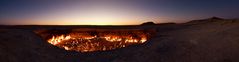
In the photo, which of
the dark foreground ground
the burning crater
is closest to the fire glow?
the burning crater

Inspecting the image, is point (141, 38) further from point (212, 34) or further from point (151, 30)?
point (212, 34)

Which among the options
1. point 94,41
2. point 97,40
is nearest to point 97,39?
point 97,40

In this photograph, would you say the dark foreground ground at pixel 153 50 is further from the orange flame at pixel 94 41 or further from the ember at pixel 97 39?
the ember at pixel 97 39

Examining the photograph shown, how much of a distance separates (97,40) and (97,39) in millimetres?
229

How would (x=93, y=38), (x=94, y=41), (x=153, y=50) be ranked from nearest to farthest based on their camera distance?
(x=153, y=50)
(x=94, y=41)
(x=93, y=38)

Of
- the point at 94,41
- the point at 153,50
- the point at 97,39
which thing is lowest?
the point at 153,50

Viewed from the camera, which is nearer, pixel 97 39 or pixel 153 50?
pixel 153 50

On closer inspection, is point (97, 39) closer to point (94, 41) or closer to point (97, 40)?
point (97, 40)

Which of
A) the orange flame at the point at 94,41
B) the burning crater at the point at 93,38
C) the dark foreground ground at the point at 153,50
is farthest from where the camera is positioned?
the burning crater at the point at 93,38

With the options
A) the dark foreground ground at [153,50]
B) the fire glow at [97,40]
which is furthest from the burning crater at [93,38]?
the dark foreground ground at [153,50]

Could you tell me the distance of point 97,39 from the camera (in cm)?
2236

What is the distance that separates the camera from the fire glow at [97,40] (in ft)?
67.9

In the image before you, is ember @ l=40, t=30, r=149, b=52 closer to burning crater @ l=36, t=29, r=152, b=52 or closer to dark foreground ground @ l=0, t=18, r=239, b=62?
burning crater @ l=36, t=29, r=152, b=52

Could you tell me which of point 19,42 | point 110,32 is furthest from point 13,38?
point 110,32
